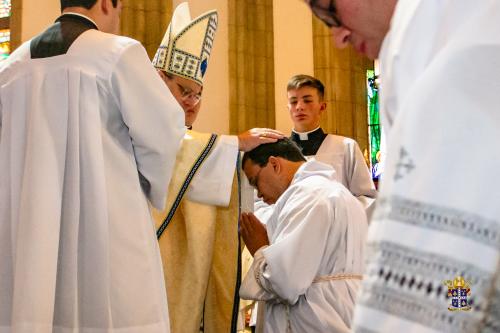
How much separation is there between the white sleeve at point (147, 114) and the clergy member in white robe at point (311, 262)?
81cm

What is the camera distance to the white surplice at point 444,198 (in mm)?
1004

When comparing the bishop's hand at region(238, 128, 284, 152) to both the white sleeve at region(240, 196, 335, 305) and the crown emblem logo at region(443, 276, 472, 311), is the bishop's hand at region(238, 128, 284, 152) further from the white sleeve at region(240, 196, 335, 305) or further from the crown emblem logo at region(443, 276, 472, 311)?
the crown emblem logo at region(443, 276, 472, 311)

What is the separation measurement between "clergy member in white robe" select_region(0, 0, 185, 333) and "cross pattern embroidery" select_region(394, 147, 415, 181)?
1894 mm

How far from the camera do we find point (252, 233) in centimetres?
398

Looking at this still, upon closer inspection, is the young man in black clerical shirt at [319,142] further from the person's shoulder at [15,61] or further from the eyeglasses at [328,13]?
the eyeglasses at [328,13]

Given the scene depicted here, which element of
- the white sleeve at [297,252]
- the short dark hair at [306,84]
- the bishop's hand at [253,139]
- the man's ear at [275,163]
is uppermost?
the short dark hair at [306,84]

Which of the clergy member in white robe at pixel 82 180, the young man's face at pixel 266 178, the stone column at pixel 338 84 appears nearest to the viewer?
the clergy member in white robe at pixel 82 180

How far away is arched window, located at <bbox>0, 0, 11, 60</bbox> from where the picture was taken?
8.94 metres

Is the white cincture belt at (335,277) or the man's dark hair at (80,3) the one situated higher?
the man's dark hair at (80,3)

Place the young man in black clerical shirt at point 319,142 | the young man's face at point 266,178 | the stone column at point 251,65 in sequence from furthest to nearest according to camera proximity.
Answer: the stone column at point 251,65 < the young man in black clerical shirt at point 319,142 < the young man's face at point 266,178

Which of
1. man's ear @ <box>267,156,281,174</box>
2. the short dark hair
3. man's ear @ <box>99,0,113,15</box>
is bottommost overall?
man's ear @ <box>267,156,281,174</box>

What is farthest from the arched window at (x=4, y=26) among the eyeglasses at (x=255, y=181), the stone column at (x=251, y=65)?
the eyeglasses at (x=255, y=181)

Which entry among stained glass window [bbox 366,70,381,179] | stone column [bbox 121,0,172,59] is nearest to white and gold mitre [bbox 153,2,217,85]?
stone column [bbox 121,0,172,59]

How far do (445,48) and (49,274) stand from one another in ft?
6.52
